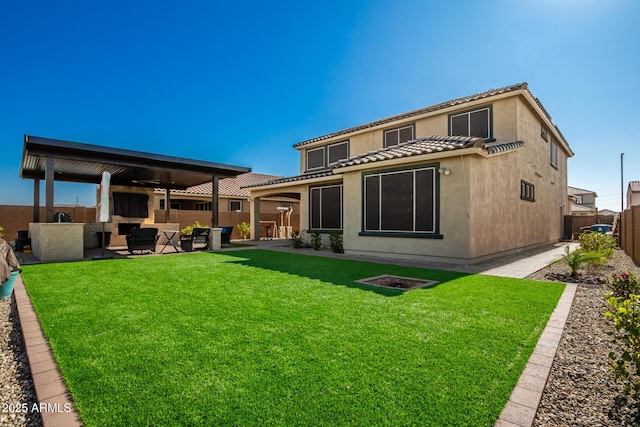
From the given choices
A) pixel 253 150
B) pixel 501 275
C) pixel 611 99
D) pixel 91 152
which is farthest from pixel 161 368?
pixel 253 150

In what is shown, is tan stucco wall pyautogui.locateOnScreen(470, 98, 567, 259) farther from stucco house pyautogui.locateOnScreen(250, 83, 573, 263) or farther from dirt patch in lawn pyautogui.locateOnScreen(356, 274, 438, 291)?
dirt patch in lawn pyautogui.locateOnScreen(356, 274, 438, 291)

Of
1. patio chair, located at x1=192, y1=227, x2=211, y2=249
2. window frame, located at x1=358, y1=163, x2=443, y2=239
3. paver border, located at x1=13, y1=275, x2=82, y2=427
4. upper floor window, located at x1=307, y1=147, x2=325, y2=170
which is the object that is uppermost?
upper floor window, located at x1=307, y1=147, x2=325, y2=170

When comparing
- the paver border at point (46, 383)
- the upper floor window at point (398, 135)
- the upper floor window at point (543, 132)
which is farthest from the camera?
the upper floor window at point (543, 132)

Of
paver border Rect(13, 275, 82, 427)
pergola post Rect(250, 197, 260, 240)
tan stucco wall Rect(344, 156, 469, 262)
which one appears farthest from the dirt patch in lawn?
pergola post Rect(250, 197, 260, 240)

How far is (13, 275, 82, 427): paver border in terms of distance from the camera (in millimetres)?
2189

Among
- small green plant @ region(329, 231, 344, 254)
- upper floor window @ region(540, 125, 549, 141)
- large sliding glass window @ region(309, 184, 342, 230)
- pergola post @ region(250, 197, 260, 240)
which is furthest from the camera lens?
pergola post @ region(250, 197, 260, 240)

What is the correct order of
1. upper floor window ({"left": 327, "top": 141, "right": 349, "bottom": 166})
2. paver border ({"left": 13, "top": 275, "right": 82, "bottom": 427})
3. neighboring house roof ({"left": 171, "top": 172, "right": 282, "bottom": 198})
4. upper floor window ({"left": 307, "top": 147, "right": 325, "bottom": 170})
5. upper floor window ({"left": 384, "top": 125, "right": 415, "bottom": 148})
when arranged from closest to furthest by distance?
paver border ({"left": 13, "top": 275, "right": 82, "bottom": 427})
upper floor window ({"left": 384, "top": 125, "right": 415, "bottom": 148})
upper floor window ({"left": 327, "top": 141, "right": 349, "bottom": 166})
upper floor window ({"left": 307, "top": 147, "right": 325, "bottom": 170})
neighboring house roof ({"left": 171, "top": 172, "right": 282, "bottom": 198})

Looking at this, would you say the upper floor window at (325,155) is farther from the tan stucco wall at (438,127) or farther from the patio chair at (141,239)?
the patio chair at (141,239)

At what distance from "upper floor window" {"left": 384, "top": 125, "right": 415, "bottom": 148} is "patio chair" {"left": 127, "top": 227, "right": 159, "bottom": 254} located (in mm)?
11674

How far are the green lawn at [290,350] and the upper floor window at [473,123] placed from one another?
831 centimetres

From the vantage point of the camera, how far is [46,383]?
2.64 m

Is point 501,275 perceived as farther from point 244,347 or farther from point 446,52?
point 446,52

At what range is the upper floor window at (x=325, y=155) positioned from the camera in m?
18.2

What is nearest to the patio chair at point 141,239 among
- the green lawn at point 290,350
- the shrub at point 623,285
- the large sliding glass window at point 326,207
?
the green lawn at point 290,350
